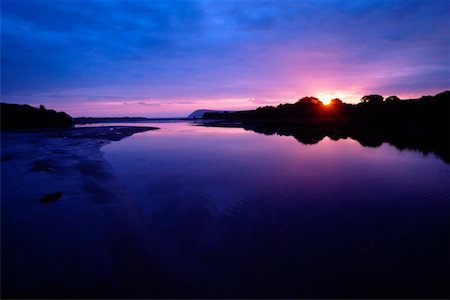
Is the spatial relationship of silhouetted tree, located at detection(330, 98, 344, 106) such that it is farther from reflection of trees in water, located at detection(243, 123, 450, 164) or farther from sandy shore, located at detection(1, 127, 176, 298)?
sandy shore, located at detection(1, 127, 176, 298)

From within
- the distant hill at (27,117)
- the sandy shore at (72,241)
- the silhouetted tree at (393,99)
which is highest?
the silhouetted tree at (393,99)

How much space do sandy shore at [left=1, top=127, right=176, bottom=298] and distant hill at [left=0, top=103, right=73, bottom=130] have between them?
1879 inches

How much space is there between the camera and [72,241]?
6.51 metres

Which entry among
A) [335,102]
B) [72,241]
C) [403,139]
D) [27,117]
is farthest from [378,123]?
[27,117]

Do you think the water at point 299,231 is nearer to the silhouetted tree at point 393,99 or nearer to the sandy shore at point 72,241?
the sandy shore at point 72,241

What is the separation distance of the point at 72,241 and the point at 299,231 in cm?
585

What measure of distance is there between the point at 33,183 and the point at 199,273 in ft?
32.9

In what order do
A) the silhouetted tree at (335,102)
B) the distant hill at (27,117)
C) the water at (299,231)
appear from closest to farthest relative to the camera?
the water at (299,231)
the distant hill at (27,117)
the silhouetted tree at (335,102)

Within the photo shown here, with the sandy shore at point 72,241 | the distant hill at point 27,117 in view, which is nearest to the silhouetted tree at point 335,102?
the distant hill at point 27,117

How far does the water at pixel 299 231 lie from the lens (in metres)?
5.04

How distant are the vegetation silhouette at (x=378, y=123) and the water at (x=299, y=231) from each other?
36.0ft

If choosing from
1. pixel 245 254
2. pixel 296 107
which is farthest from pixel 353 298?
pixel 296 107

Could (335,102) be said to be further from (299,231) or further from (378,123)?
(299,231)

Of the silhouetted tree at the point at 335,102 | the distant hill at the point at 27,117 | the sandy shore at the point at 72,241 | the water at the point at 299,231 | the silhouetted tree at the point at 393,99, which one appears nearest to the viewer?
the sandy shore at the point at 72,241
